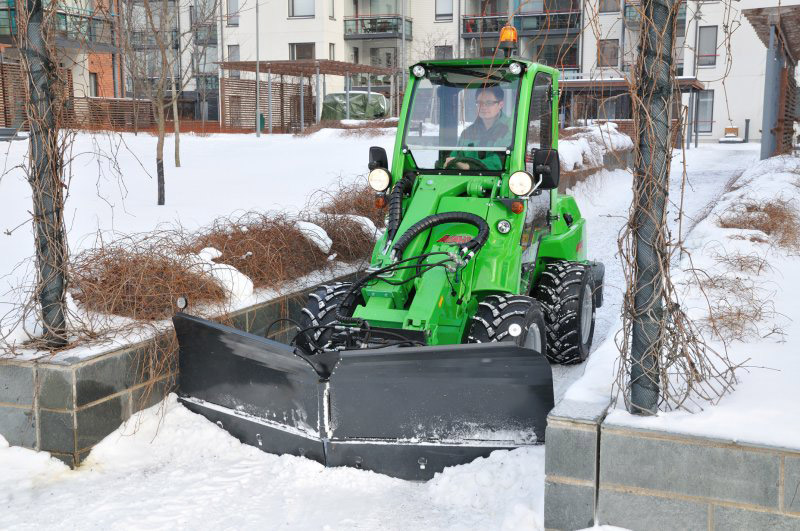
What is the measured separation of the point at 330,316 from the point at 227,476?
1.23m

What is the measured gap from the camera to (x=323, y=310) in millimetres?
5496

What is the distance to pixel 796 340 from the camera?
16.6 ft

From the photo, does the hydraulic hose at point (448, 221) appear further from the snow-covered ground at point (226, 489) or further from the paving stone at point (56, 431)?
the paving stone at point (56, 431)

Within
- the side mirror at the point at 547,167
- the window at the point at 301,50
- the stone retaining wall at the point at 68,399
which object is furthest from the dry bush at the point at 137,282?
the window at the point at 301,50

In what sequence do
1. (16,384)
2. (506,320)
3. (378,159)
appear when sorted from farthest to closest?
(378,159) < (506,320) < (16,384)

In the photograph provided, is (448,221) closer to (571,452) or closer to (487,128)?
(487,128)

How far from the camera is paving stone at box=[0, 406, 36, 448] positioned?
478cm

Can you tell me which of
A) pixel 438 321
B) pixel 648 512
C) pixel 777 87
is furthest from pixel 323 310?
pixel 777 87

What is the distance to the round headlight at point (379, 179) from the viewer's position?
19.8 ft

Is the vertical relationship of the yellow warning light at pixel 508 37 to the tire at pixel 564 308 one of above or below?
above

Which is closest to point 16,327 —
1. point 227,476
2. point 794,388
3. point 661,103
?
point 227,476

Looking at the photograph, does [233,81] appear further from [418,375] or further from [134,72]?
[418,375]

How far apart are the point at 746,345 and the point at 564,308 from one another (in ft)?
5.27

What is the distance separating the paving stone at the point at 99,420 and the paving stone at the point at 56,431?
4 centimetres
